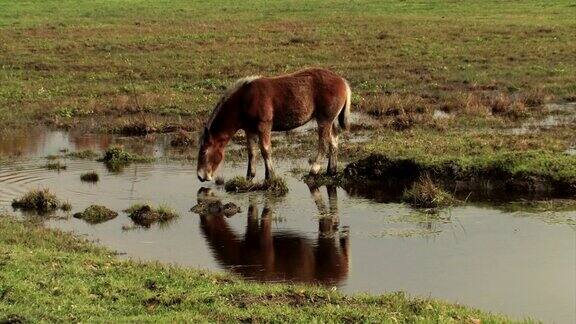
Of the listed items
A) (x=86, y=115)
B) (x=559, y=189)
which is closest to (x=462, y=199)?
(x=559, y=189)

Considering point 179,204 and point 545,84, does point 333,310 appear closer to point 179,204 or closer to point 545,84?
point 179,204

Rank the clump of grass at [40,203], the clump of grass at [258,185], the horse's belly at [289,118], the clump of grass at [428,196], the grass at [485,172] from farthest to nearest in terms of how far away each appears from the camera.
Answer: the horse's belly at [289,118], the clump of grass at [258,185], the grass at [485,172], the clump of grass at [40,203], the clump of grass at [428,196]

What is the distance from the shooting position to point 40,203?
16.3 m

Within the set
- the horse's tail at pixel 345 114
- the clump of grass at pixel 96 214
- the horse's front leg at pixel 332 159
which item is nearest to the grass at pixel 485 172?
the horse's front leg at pixel 332 159

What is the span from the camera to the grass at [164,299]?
961 cm

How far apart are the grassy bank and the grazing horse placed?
222 inches

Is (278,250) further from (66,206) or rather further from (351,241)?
(66,206)

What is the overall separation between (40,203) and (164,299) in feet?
22.4

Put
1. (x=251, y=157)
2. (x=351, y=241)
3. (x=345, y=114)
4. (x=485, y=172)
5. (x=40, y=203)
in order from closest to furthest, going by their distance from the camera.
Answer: (x=351, y=241)
(x=40, y=203)
(x=485, y=172)
(x=251, y=157)
(x=345, y=114)

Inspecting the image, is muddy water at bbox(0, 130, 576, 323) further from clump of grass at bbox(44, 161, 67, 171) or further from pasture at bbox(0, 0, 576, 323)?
clump of grass at bbox(44, 161, 67, 171)

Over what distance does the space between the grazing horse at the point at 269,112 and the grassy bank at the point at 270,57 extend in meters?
5.64

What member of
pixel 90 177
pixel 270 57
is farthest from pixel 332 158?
pixel 270 57

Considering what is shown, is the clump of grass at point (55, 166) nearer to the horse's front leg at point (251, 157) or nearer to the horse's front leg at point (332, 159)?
the horse's front leg at point (251, 157)

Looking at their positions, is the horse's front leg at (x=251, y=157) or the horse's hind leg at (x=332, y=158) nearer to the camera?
the horse's front leg at (x=251, y=157)
